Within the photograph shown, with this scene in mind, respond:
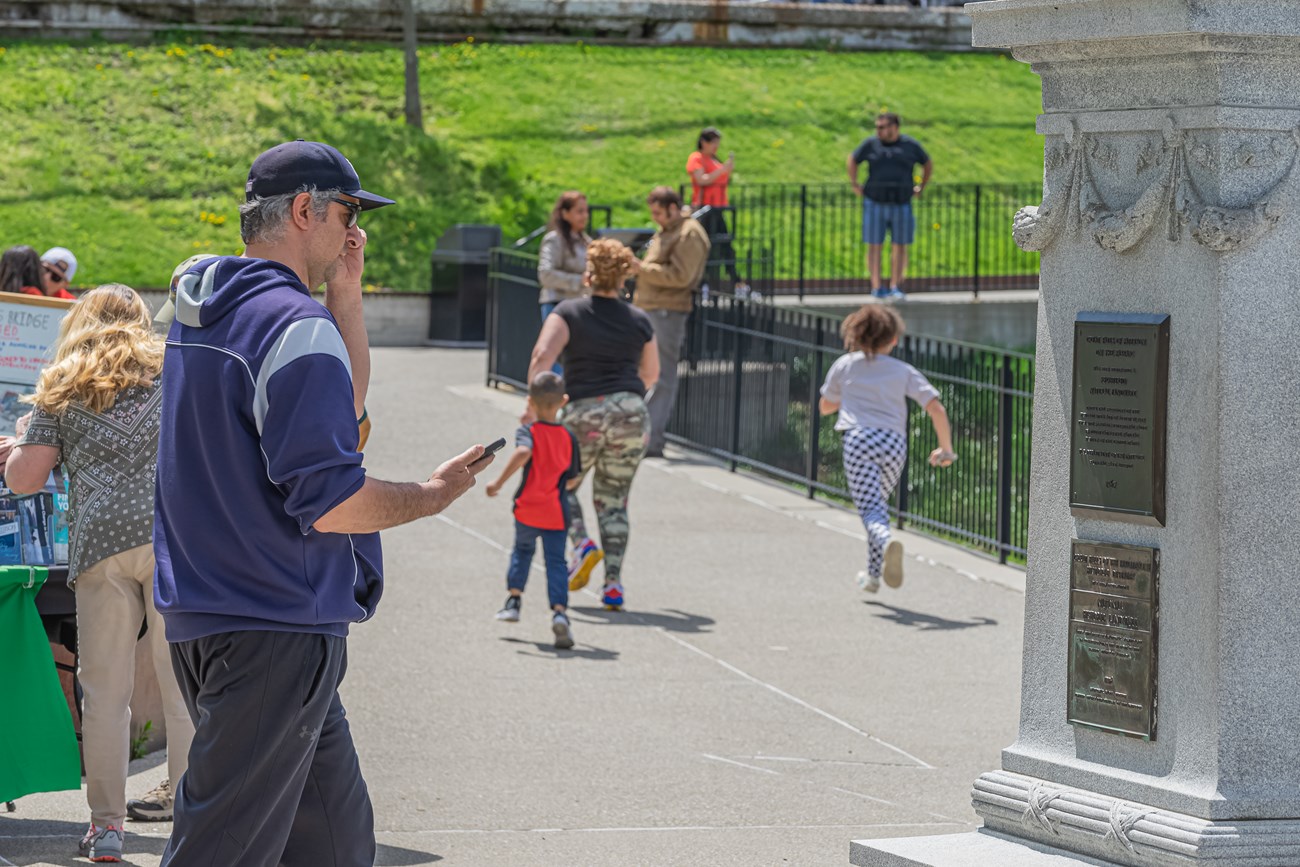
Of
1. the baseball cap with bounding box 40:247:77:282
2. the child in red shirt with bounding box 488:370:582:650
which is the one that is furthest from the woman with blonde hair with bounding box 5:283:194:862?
the baseball cap with bounding box 40:247:77:282

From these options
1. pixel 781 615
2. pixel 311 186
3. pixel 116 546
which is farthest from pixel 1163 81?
pixel 781 615

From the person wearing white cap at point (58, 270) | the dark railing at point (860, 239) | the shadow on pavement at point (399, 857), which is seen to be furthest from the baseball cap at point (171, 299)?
the dark railing at point (860, 239)

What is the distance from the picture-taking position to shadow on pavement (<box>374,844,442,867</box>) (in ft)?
20.0

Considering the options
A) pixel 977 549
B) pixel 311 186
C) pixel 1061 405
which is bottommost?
pixel 977 549

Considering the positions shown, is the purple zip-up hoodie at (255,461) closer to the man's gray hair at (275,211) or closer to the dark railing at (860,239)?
the man's gray hair at (275,211)

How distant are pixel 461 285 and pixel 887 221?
4372 mm

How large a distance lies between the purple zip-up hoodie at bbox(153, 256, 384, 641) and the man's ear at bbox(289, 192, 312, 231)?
0.15 metres

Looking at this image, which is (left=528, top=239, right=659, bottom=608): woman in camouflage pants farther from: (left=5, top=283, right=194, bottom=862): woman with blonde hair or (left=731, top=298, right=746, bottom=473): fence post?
(left=731, top=298, right=746, bottom=473): fence post

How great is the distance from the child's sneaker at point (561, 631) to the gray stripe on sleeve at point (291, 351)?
5.26 metres

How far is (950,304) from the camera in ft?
70.2

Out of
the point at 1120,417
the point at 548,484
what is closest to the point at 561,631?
the point at 548,484

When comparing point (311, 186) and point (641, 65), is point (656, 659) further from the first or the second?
point (641, 65)

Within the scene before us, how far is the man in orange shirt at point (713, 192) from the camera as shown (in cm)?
1916

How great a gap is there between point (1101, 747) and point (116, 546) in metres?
2.97
